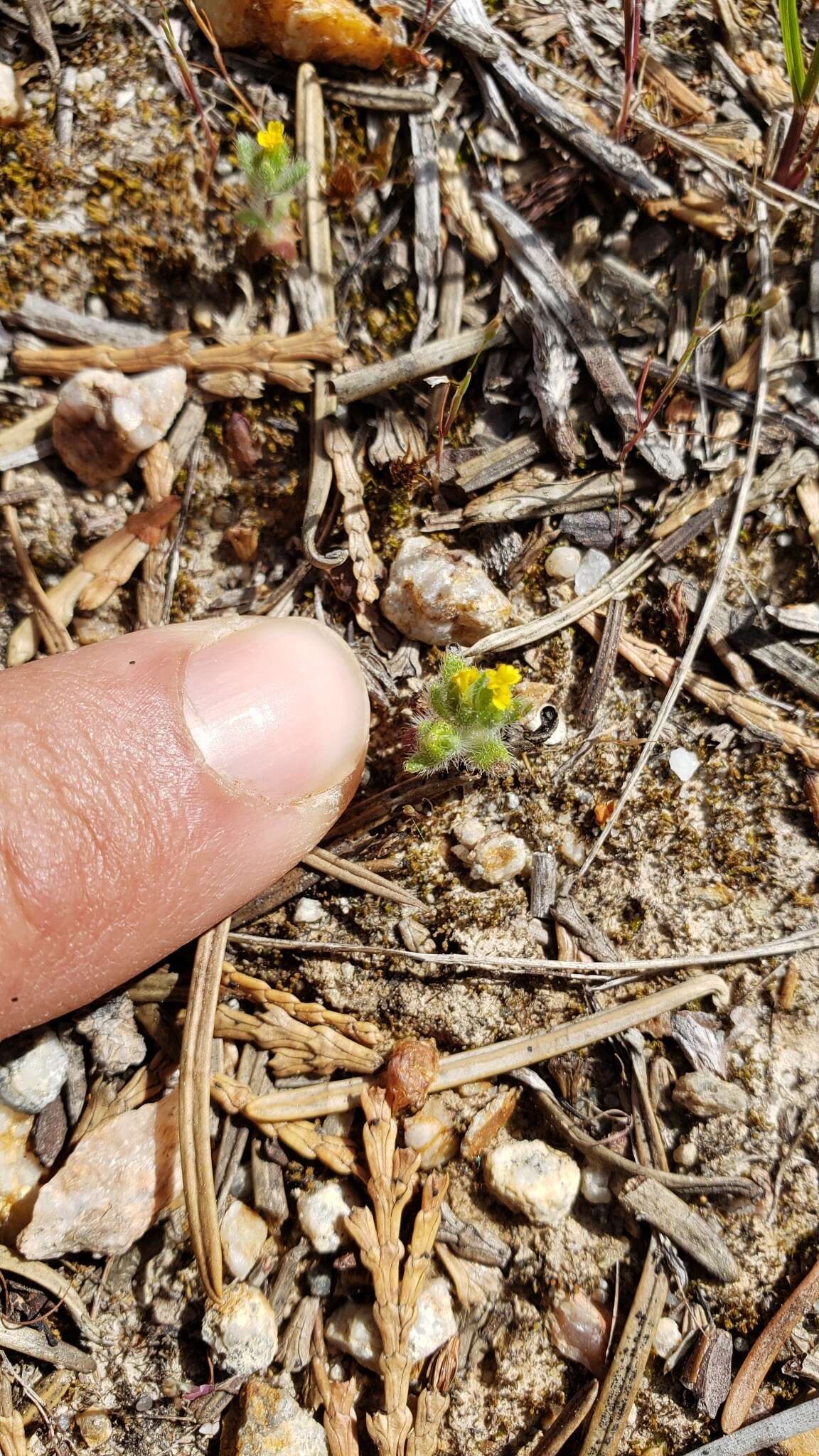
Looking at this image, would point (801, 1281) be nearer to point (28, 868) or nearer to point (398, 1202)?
point (398, 1202)

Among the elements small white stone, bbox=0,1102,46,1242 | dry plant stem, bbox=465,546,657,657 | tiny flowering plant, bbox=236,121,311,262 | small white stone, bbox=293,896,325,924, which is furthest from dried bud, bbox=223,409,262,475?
small white stone, bbox=0,1102,46,1242

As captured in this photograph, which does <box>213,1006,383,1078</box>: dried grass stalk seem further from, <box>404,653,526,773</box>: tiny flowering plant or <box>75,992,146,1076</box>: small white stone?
<box>404,653,526,773</box>: tiny flowering plant

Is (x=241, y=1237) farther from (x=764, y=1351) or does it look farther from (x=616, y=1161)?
(x=764, y=1351)

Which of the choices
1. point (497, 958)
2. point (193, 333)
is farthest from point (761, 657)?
point (193, 333)

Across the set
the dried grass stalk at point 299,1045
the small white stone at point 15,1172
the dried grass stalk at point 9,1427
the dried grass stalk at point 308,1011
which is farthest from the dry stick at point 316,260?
the dried grass stalk at point 9,1427

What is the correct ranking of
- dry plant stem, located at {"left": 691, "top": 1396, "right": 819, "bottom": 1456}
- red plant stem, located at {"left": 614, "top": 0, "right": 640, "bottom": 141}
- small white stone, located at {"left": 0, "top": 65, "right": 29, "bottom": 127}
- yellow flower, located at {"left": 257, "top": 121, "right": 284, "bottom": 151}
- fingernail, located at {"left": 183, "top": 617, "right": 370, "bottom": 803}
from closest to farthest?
dry plant stem, located at {"left": 691, "top": 1396, "right": 819, "bottom": 1456} < fingernail, located at {"left": 183, "top": 617, "right": 370, "bottom": 803} < yellow flower, located at {"left": 257, "top": 121, "right": 284, "bottom": 151} < red plant stem, located at {"left": 614, "top": 0, "right": 640, "bottom": 141} < small white stone, located at {"left": 0, "top": 65, "right": 29, "bottom": 127}
